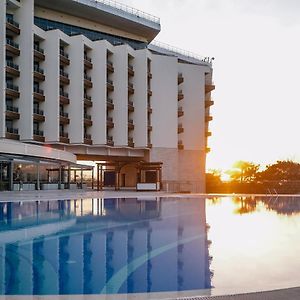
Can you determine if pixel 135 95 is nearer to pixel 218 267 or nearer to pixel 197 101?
pixel 197 101

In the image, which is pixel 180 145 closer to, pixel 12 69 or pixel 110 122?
pixel 110 122

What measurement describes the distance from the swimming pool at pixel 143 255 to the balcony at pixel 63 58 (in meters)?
26.8

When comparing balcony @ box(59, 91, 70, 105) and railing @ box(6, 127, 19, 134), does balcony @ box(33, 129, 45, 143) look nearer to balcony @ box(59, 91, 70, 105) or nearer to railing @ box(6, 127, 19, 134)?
railing @ box(6, 127, 19, 134)

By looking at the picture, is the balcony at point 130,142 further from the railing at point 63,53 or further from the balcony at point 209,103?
the balcony at point 209,103

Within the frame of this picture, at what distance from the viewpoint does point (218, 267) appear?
7.09 meters

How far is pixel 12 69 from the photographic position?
34.9 metres

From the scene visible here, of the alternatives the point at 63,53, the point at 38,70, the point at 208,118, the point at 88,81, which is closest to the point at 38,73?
the point at 38,70

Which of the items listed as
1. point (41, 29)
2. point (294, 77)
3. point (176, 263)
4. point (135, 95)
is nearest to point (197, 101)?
point (135, 95)

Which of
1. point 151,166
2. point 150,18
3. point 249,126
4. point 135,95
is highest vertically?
point 150,18

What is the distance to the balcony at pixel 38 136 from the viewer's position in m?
36.2

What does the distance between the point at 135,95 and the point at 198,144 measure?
9.44m

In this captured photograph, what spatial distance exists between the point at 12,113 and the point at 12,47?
552cm

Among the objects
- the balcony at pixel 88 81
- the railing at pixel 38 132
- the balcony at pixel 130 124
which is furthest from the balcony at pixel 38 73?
the balcony at pixel 130 124

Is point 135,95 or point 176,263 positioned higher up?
point 135,95
